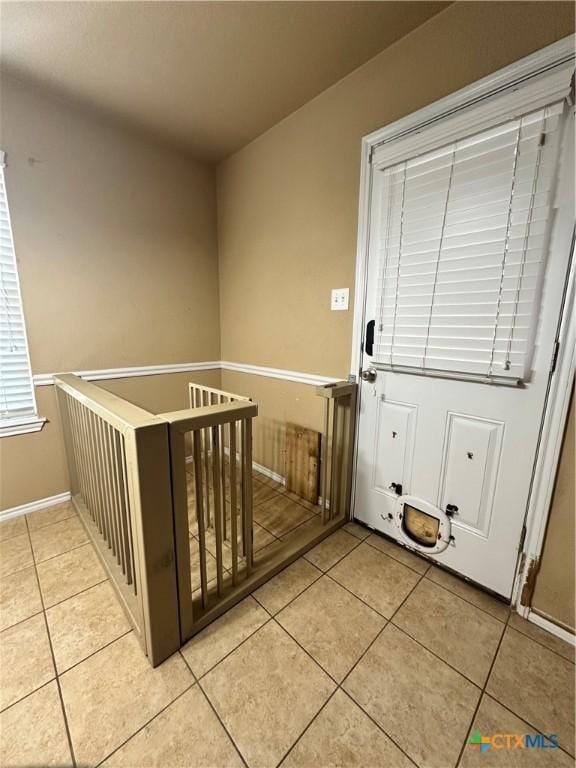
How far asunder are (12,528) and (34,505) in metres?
0.18

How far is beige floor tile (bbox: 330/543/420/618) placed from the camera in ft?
4.69

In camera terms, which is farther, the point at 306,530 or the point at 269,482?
the point at 269,482

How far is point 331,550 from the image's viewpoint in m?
1.75

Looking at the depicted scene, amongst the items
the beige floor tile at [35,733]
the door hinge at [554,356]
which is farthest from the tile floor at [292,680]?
the door hinge at [554,356]

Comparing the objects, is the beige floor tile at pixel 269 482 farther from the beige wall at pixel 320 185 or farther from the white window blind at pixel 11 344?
the white window blind at pixel 11 344

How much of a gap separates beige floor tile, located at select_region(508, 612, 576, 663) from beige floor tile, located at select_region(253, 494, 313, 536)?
1108 mm

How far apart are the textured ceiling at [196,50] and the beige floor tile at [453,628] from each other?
2.59 meters

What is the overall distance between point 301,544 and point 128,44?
267 centimetres

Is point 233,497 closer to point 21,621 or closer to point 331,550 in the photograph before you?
point 331,550

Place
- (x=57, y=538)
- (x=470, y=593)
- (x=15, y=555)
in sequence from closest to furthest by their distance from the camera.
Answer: (x=470, y=593), (x=15, y=555), (x=57, y=538)

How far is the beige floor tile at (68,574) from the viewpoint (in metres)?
1.45

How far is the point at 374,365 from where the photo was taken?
1751 mm

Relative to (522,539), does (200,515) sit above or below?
above

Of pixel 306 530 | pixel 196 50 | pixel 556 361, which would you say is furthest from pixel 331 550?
pixel 196 50
